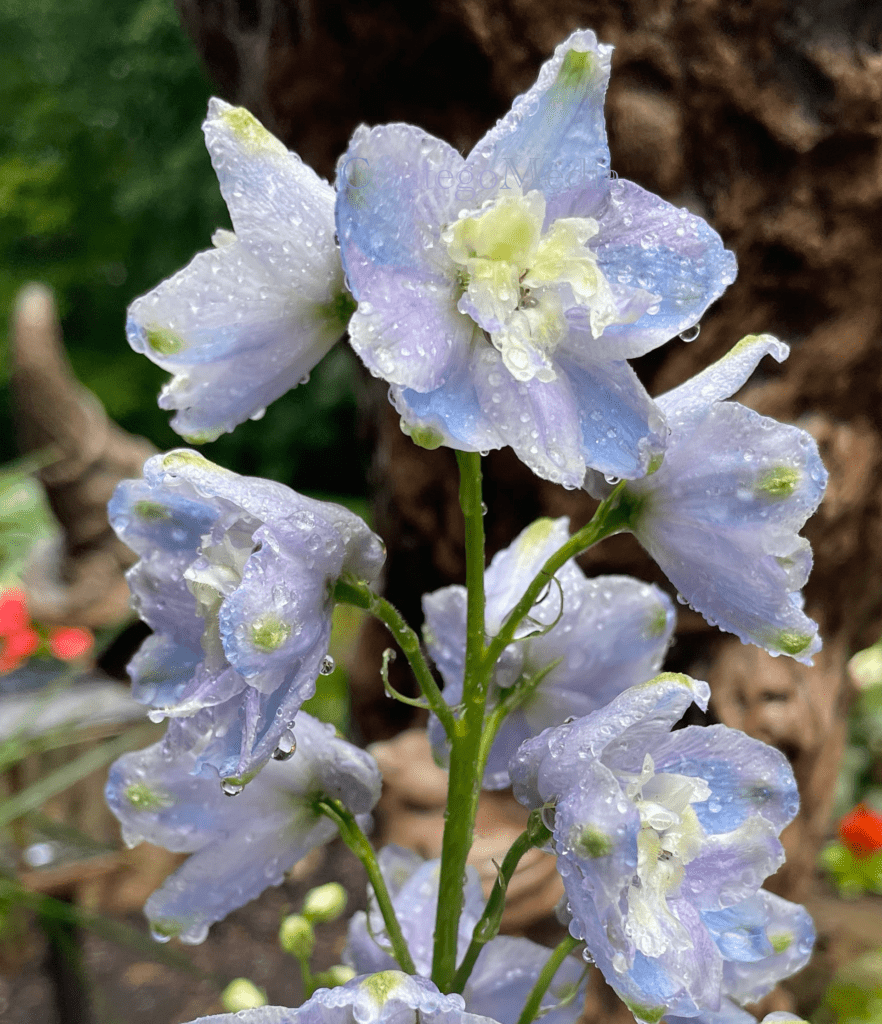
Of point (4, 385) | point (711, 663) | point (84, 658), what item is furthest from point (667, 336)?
point (4, 385)

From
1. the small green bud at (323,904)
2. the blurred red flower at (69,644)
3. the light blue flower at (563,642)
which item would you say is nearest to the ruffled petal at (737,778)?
the light blue flower at (563,642)

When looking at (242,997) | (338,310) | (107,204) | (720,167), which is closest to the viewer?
(338,310)

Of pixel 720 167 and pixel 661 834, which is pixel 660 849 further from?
pixel 720 167

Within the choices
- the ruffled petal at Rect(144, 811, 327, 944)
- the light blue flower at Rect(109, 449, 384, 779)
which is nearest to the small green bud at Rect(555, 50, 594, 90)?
the light blue flower at Rect(109, 449, 384, 779)

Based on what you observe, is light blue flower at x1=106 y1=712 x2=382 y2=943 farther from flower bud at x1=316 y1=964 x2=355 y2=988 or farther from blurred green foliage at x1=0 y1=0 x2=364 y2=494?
blurred green foliage at x1=0 y1=0 x2=364 y2=494

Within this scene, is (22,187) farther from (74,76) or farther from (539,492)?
(539,492)

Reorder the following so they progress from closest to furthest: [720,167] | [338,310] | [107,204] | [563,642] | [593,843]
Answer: [593,843]
[338,310]
[563,642]
[720,167]
[107,204]

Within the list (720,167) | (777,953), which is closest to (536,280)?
(777,953)
